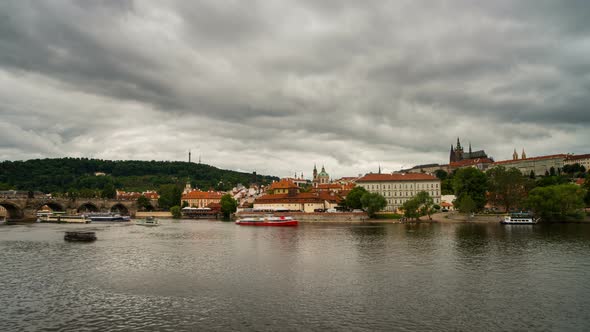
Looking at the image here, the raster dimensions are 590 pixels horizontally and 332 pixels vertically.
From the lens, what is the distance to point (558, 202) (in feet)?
236

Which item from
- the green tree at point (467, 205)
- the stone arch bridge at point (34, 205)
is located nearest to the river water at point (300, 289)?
the green tree at point (467, 205)

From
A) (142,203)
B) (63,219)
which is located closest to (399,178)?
(142,203)

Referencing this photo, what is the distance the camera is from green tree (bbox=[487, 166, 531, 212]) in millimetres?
82812

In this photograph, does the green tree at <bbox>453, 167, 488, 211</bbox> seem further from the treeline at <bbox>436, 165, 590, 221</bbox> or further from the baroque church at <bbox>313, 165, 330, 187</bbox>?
the baroque church at <bbox>313, 165, 330, 187</bbox>

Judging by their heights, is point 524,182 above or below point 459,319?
above

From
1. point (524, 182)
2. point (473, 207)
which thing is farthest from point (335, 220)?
point (524, 182)

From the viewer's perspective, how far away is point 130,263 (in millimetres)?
32531

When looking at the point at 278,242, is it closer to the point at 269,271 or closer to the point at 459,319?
the point at 269,271

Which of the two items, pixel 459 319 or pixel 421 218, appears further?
pixel 421 218

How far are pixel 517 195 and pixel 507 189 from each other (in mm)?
2044

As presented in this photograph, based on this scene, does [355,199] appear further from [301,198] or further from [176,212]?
[176,212]

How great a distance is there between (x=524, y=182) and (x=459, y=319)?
79.8m

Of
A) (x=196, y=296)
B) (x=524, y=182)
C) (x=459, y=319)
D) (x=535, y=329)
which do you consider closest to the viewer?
(x=535, y=329)

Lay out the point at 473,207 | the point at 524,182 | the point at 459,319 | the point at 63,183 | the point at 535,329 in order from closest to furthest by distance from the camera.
Answer: 1. the point at 535,329
2. the point at 459,319
3. the point at 473,207
4. the point at 524,182
5. the point at 63,183
